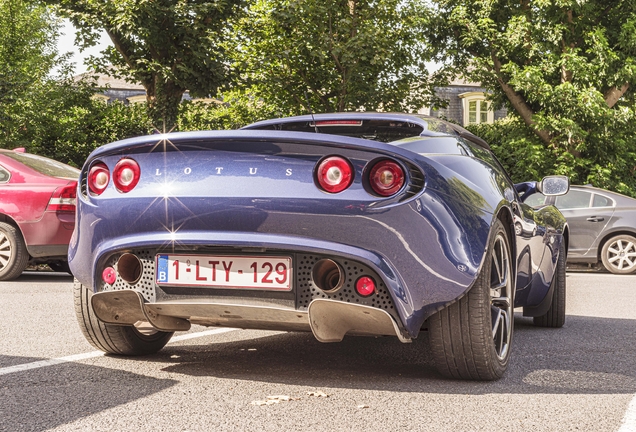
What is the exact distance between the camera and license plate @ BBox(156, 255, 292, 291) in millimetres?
3508

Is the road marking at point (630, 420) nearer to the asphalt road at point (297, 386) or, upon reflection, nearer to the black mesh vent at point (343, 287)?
the asphalt road at point (297, 386)

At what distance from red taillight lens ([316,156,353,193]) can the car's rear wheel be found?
34.0 ft

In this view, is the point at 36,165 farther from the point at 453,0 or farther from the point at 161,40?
the point at 453,0

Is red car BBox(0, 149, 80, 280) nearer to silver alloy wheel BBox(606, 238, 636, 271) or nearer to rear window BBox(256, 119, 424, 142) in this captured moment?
rear window BBox(256, 119, 424, 142)

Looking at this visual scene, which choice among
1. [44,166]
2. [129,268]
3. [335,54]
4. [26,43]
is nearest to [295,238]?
[129,268]

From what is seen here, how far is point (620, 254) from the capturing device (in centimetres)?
1278

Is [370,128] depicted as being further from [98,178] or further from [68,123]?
[68,123]

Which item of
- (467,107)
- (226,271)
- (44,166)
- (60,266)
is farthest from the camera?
(467,107)

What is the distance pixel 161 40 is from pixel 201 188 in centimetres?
1431

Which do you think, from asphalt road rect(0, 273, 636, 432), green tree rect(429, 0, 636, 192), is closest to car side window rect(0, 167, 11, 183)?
asphalt road rect(0, 273, 636, 432)

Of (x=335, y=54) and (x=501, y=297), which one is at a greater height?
(x=335, y=54)

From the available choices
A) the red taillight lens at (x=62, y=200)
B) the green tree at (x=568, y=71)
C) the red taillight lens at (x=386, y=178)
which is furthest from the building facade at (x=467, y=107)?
the red taillight lens at (x=386, y=178)

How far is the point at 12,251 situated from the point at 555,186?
592cm

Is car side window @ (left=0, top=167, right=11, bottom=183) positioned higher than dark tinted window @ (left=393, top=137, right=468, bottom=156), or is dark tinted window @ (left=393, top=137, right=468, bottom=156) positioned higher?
dark tinted window @ (left=393, top=137, right=468, bottom=156)
